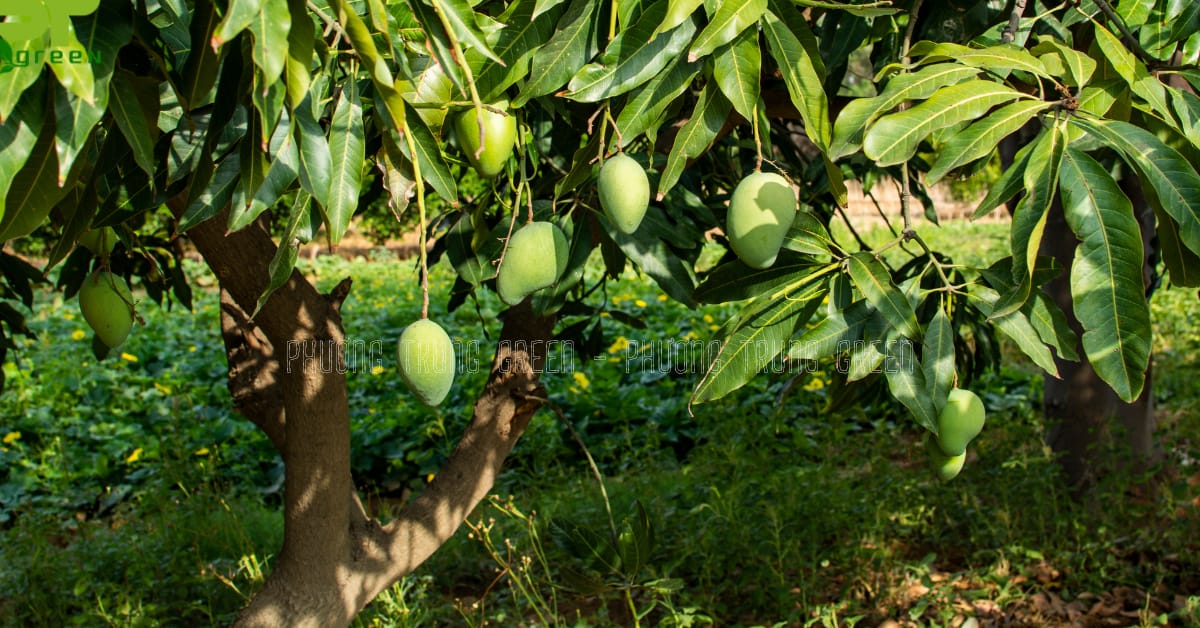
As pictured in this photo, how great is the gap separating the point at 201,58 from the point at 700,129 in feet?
1.46

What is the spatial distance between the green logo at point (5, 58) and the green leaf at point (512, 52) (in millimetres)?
398

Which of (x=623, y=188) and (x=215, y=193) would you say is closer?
(x=215, y=193)

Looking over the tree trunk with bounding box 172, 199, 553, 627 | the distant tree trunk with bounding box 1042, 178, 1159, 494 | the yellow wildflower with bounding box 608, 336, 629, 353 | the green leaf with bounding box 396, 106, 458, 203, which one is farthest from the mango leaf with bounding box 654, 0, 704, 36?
the yellow wildflower with bounding box 608, 336, 629, 353

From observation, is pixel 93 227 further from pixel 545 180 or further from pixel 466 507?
pixel 466 507

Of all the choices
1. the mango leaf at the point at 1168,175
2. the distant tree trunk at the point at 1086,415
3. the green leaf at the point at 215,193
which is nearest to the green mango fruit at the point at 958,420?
the mango leaf at the point at 1168,175

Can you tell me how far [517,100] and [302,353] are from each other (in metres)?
0.65

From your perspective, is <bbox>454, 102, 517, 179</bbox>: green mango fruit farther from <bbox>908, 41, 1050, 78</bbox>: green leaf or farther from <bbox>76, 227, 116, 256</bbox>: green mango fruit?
<bbox>76, 227, 116, 256</bbox>: green mango fruit

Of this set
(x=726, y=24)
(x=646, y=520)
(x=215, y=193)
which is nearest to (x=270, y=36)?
(x=215, y=193)

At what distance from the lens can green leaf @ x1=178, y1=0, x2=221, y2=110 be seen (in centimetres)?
71

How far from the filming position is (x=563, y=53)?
89cm

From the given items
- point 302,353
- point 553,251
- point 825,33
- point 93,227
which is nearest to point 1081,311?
point 553,251

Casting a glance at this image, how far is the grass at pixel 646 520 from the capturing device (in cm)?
203

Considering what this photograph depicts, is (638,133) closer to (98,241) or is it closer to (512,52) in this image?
(512,52)

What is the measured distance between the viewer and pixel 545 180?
4.17 feet
